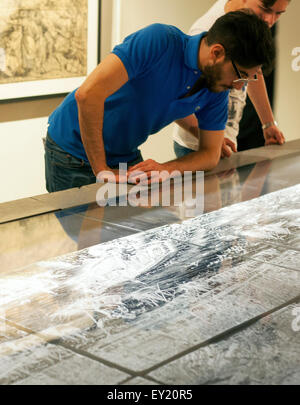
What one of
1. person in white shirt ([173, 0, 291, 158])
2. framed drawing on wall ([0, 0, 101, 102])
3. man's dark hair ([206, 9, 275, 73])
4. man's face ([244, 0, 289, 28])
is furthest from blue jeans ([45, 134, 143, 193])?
framed drawing on wall ([0, 0, 101, 102])

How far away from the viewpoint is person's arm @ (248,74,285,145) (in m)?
2.82

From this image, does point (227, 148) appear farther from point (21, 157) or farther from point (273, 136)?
point (21, 157)

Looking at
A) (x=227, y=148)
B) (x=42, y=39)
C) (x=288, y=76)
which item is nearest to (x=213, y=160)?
(x=227, y=148)

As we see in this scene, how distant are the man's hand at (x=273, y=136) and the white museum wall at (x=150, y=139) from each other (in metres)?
1.94

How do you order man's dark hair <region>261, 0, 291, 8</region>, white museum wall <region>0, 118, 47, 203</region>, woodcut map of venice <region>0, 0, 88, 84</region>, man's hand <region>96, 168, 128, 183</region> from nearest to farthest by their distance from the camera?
man's hand <region>96, 168, 128, 183</region>
man's dark hair <region>261, 0, 291, 8</region>
woodcut map of venice <region>0, 0, 88, 84</region>
white museum wall <region>0, 118, 47, 203</region>

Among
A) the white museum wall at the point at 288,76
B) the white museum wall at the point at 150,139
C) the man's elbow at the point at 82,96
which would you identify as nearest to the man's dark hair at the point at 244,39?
the man's elbow at the point at 82,96

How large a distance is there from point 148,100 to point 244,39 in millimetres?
360

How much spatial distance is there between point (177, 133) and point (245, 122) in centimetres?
152

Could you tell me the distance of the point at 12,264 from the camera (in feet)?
4.66

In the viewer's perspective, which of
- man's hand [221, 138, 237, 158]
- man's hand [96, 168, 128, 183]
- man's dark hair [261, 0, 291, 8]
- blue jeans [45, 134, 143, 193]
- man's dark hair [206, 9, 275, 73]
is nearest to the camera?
man's dark hair [206, 9, 275, 73]

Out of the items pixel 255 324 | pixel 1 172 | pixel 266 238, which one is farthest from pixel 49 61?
pixel 255 324

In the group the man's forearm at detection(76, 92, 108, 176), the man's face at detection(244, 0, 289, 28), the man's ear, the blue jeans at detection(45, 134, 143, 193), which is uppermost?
the man's face at detection(244, 0, 289, 28)

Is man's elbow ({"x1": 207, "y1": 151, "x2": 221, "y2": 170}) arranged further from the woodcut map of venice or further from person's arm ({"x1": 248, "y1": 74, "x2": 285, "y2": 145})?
the woodcut map of venice

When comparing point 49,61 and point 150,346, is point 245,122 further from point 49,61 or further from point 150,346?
point 150,346
